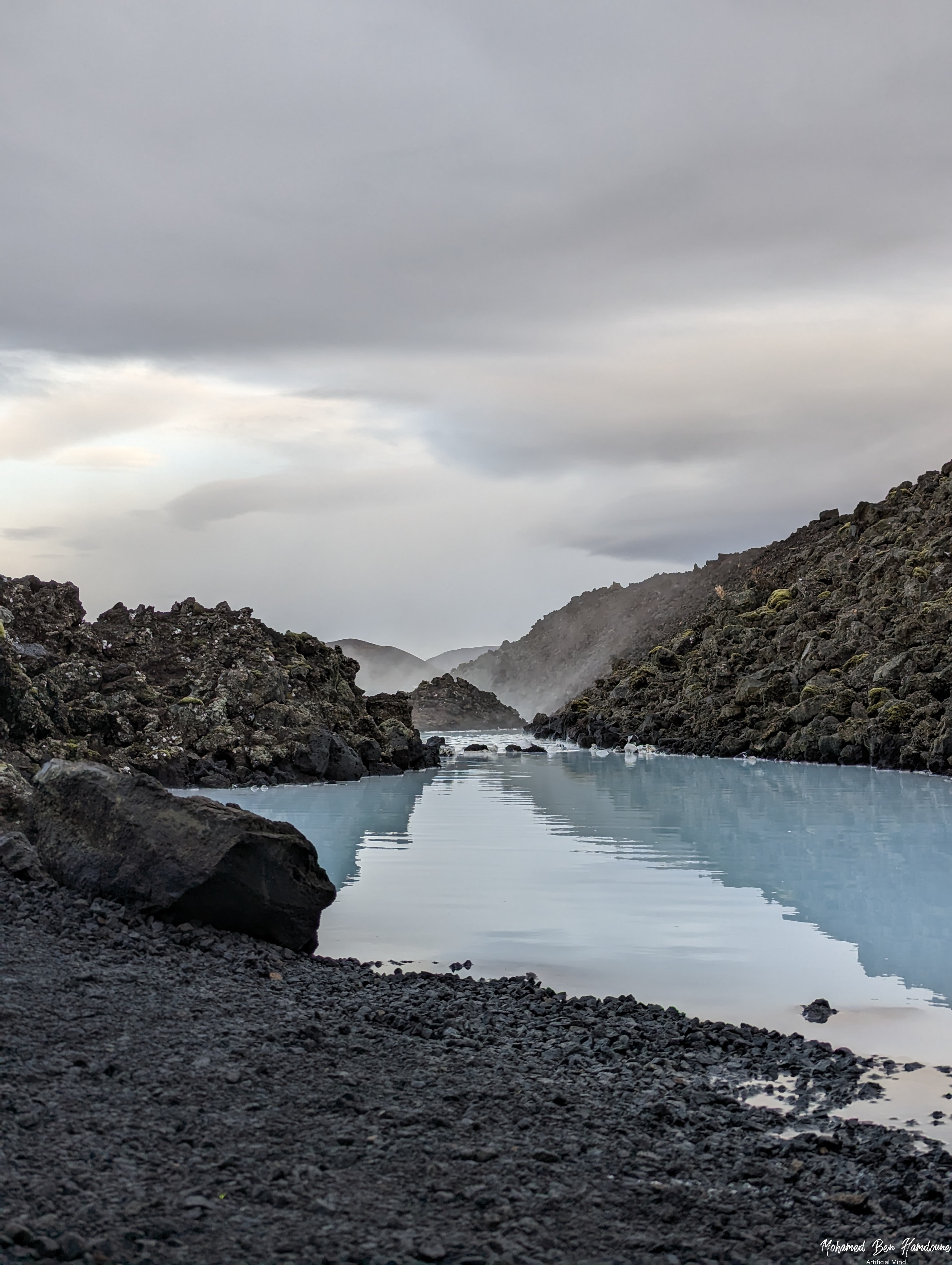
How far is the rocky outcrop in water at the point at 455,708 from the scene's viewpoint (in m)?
148

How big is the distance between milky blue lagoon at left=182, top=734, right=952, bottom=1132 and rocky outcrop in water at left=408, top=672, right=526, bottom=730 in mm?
112373

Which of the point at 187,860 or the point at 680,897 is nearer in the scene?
the point at 187,860

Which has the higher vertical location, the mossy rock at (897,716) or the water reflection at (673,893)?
the mossy rock at (897,716)

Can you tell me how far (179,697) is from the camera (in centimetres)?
4572

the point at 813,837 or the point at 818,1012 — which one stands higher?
the point at 818,1012

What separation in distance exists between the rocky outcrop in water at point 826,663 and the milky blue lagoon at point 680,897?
14.9m

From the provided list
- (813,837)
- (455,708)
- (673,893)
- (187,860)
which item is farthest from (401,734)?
(455,708)

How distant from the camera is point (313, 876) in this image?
12.0m

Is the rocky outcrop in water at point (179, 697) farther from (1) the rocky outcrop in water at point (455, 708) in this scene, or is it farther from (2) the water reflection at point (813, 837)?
(1) the rocky outcrop in water at point (455, 708)

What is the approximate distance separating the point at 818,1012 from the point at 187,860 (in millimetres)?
6661

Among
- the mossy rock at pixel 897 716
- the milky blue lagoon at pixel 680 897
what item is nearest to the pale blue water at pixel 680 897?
the milky blue lagoon at pixel 680 897

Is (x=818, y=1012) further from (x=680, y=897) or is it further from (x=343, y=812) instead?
(x=343, y=812)

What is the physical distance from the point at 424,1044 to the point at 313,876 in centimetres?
434

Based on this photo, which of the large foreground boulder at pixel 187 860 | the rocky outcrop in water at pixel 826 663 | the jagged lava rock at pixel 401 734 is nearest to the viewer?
the large foreground boulder at pixel 187 860
